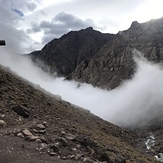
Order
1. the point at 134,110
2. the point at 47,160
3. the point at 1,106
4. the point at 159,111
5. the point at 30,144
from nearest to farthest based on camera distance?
1. the point at 47,160
2. the point at 30,144
3. the point at 1,106
4. the point at 159,111
5. the point at 134,110

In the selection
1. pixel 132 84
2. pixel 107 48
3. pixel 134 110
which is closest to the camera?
pixel 134 110

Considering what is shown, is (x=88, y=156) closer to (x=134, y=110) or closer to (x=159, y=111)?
(x=159, y=111)

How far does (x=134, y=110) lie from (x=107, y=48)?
79502mm

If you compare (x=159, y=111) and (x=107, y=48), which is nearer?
(x=159, y=111)

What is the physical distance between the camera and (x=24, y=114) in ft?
77.4

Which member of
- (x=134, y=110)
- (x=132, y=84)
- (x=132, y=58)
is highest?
(x=132, y=58)

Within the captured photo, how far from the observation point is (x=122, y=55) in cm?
15938

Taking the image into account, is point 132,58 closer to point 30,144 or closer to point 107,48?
point 107,48

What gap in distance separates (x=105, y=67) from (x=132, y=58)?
17559mm

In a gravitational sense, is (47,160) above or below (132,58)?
below

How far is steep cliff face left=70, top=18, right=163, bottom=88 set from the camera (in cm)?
15100

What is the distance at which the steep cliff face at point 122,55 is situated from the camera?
151000mm

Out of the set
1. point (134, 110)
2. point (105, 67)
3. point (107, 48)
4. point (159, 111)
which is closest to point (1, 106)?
point (159, 111)

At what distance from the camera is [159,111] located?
100250 millimetres
